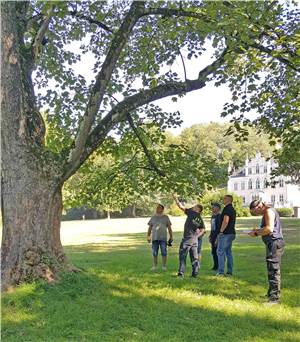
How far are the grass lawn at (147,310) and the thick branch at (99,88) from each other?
262 cm

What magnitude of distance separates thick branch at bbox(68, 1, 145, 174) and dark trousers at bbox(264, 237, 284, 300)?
4.32 metres

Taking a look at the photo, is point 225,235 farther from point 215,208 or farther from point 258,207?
point 258,207

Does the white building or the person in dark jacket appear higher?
the white building

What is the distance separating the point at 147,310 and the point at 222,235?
4343 millimetres

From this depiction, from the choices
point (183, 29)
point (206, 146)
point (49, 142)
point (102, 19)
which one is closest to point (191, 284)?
point (183, 29)

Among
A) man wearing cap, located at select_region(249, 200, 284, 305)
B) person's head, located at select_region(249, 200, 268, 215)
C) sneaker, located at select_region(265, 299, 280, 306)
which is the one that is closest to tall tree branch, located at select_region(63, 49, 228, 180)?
person's head, located at select_region(249, 200, 268, 215)

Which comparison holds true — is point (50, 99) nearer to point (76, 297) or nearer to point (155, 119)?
point (155, 119)

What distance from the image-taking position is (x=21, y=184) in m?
9.33

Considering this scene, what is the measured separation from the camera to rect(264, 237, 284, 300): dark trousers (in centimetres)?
895

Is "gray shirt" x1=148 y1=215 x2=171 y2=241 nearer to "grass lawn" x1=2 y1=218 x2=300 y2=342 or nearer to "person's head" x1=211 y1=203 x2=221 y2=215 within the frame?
"person's head" x1=211 y1=203 x2=221 y2=215

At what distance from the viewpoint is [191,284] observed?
10.7 meters

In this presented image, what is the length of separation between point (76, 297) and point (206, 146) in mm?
87373

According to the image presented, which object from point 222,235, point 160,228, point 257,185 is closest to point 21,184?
point 160,228

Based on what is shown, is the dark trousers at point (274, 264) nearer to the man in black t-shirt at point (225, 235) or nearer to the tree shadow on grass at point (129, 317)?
the tree shadow on grass at point (129, 317)
